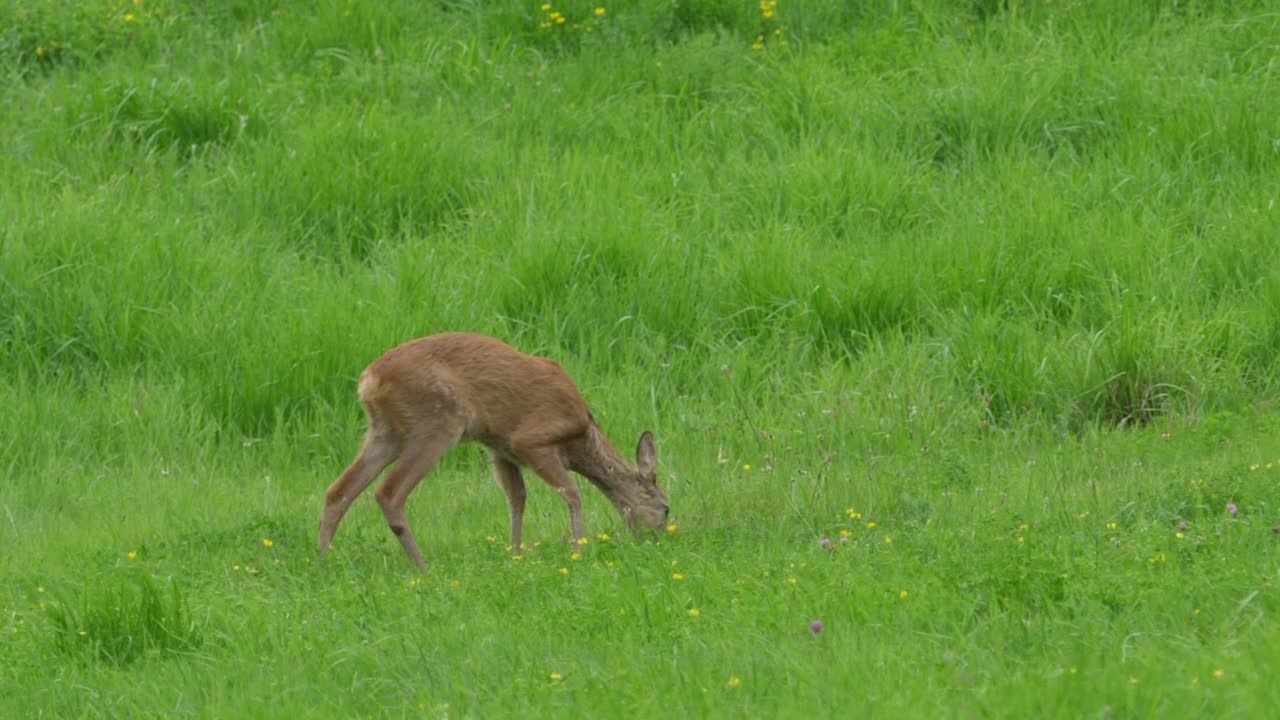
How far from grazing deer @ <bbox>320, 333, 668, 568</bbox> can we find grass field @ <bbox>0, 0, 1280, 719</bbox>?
0.75 feet

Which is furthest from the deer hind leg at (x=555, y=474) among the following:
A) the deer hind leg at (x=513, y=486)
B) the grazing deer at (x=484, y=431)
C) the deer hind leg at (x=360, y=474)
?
the deer hind leg at (x=360, y=474)

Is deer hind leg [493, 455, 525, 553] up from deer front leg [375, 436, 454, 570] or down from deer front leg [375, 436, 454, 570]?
down

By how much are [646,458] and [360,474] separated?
1292 mm

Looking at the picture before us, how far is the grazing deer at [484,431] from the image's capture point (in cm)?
888

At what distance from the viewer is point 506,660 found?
661cm

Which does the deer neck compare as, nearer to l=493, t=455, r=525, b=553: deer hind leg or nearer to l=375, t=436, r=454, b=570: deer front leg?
l=493, t=455, r=525, b=553: deer hind leg

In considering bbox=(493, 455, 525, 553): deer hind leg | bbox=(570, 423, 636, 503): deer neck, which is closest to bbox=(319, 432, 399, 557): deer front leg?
bbox=(493, 455, 525, 553): deer hind leg

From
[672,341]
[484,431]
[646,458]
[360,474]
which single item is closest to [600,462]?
[646,458]

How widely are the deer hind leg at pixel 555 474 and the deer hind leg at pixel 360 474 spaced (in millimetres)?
607

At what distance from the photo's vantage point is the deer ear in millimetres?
9211

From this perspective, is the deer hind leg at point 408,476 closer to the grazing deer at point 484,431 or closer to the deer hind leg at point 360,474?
the grazing deer at point 484,431

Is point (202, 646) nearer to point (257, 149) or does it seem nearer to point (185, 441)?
point (185, 441)

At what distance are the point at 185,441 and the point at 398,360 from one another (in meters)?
2.18

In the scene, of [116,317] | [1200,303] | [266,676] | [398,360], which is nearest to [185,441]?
[116,317]
